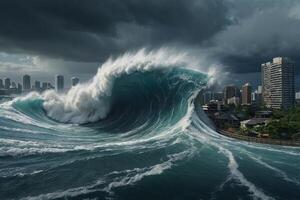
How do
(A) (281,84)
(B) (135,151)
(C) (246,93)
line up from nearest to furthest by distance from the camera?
(B) (135,151) → (A) (281,84) → (C) (246,93)

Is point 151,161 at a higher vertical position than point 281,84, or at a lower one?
lower

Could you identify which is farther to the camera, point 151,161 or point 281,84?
point 281,84

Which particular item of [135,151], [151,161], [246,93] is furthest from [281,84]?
[151,161]

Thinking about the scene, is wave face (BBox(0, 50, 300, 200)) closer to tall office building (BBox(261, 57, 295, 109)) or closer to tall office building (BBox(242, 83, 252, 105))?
tall office building (BBox(261, 57, 295, 109))

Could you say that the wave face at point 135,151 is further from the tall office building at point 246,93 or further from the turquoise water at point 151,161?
the tall office building at point 246,93

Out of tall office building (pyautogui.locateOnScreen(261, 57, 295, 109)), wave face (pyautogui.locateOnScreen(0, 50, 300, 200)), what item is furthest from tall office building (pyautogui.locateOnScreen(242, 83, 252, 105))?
wave face (pyautogui.locateOnScreen(0, 50, 300, 200))

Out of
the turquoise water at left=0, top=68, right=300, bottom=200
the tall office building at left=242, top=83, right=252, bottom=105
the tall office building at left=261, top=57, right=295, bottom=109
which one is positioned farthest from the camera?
the tall office building at left=242, top=83, right=252, bottom=105

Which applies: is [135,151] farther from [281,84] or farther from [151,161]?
[281,84]

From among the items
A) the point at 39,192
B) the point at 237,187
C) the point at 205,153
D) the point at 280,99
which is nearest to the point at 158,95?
the point at 205,153
